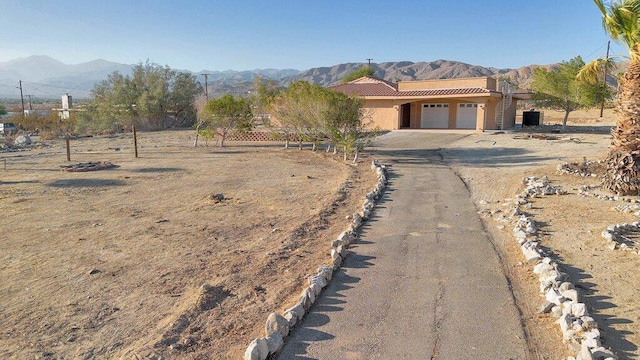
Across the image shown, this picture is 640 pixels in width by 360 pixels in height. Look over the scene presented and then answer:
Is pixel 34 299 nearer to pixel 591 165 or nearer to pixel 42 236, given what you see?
pixel 42 236

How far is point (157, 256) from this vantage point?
310 inches

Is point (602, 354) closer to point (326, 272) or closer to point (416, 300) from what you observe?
point (416, 300)

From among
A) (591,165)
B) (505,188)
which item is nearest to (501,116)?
(591,165)

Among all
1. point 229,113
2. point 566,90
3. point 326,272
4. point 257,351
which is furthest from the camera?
point 566,90

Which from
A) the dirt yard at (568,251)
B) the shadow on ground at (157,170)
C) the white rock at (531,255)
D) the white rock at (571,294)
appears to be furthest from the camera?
the shadow on ground at (157,170)

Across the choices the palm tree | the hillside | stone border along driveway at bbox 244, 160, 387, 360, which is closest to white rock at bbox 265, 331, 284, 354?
stone border along driveway at bbox 244, 160, 387, 360

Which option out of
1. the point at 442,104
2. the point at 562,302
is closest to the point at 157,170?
the point at 562,302

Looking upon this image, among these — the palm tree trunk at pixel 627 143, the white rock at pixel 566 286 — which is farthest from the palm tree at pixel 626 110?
the white rock at pixel 566 286

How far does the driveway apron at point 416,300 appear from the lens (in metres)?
4.77

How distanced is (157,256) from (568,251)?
7103 millimetres

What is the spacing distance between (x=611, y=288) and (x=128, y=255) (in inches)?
300

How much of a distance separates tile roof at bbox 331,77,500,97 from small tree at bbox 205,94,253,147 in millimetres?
7294

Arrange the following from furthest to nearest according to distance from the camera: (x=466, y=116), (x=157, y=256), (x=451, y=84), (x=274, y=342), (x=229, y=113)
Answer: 1. (x=451, y=84)
2. (x=466, y=116)
3. (x=229, y=113)
4. (x=157, y=256)
5. (x=274, y=342)

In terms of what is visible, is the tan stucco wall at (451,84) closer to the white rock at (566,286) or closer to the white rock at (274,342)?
the white rock at (566,286)
